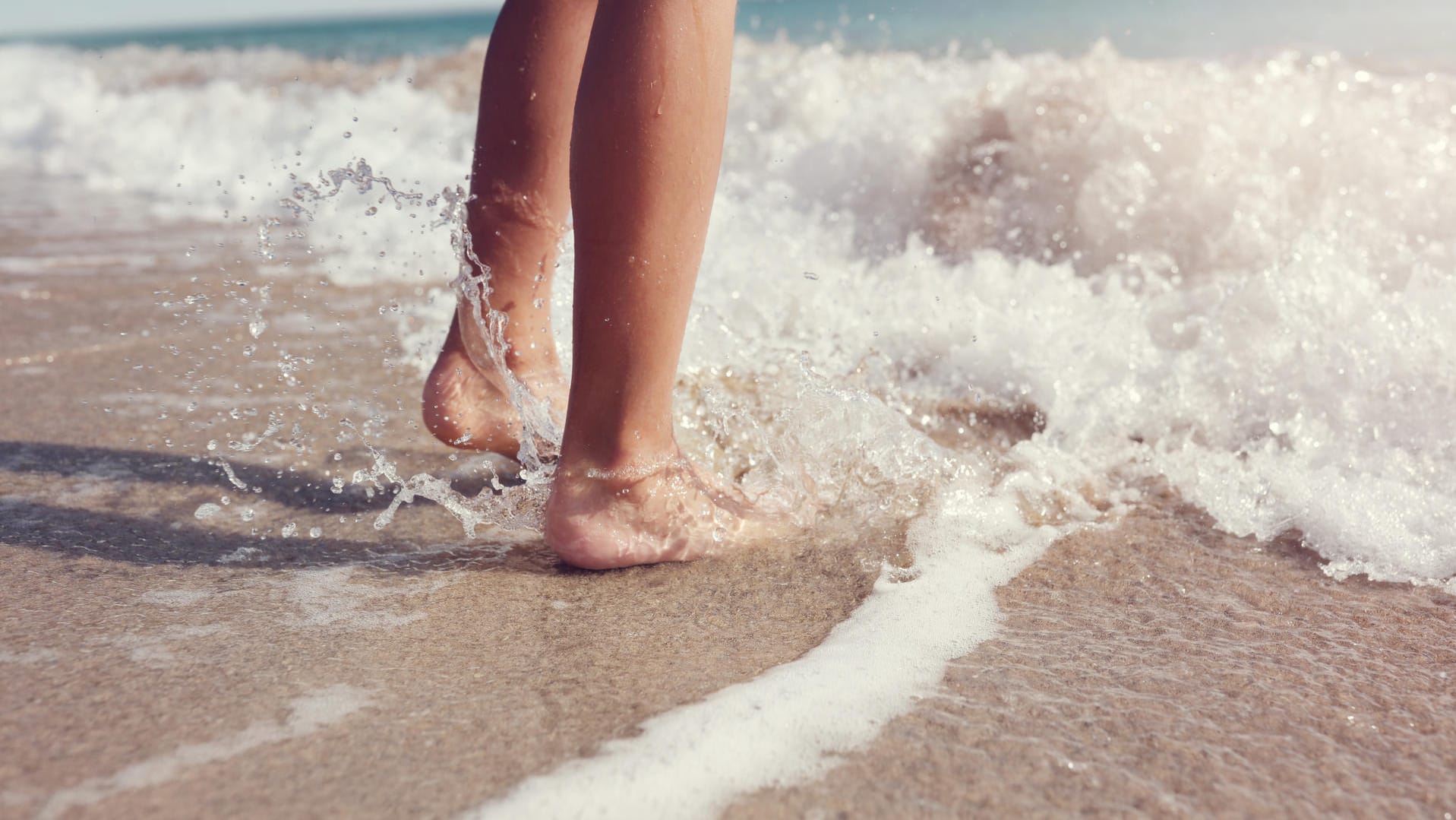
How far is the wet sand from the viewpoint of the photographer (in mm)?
871

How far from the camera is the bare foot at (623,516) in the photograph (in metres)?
1.33

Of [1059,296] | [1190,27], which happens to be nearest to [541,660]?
[1059,296]

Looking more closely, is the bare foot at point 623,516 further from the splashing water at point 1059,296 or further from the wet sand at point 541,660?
the splashing water at point 1059,296

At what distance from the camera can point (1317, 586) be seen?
1.35 metres

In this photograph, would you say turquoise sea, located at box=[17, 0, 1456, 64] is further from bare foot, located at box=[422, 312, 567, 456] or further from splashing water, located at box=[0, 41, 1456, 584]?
bare foot, located at box=[422, 312, 567, 456]

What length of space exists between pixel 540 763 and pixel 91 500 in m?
1.00

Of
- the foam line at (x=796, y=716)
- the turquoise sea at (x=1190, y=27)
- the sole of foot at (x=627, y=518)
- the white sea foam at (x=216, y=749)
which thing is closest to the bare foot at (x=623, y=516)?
the sole of foot at (x=627, y=518)

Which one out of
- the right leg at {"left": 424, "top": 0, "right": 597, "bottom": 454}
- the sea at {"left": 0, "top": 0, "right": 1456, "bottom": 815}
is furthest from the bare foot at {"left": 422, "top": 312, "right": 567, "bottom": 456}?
the sea at {"left": 0, "top": 0, "right": 1456, "bottom": 815}

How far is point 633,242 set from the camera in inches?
47.8

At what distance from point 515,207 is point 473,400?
29cm

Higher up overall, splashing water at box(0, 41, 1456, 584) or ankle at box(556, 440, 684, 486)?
splashing water at box(0, 41, 1456, 584)

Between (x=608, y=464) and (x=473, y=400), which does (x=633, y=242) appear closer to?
(x=608, y=464)

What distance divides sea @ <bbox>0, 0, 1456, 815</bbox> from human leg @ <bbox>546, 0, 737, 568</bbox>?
20cm

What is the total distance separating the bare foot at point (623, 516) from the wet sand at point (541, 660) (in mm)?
32
